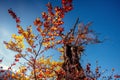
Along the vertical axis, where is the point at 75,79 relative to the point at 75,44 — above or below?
below

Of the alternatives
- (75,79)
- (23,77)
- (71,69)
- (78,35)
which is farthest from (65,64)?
(23,77)

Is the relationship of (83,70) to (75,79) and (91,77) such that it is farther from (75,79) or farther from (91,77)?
(75,79)

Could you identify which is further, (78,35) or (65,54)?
(78,35)

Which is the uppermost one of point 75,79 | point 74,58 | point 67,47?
point 67,47

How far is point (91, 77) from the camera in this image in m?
19.2

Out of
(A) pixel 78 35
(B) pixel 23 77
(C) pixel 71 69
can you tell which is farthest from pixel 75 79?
(B) pixel 23 77

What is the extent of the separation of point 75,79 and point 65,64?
231cm

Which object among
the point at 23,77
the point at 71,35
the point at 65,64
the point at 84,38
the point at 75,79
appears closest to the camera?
the point at 75,79

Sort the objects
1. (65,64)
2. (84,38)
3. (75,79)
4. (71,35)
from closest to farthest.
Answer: (75,79) < (65,64) < (71,35) < (84,38)

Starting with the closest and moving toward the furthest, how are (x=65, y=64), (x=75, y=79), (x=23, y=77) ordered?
(x=75, y=79) → (x=65, y=64) → (x=23, y=77)

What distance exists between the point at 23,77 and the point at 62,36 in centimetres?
869

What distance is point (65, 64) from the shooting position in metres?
19.1

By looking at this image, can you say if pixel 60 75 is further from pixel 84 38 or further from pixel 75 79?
pixel 84 38

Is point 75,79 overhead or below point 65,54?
below
